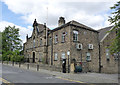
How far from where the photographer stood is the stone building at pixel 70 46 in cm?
1814

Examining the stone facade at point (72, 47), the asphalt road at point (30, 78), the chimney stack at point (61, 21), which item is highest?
the chimney stack at point (61, 21)

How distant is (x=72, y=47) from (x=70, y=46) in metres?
0.46

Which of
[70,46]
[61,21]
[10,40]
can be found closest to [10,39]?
[10,40]

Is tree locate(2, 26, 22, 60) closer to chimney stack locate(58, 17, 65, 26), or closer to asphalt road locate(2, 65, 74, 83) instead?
chimney stack locate(58, 17, 65, 26)

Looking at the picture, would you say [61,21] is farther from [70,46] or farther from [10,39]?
[10,39]

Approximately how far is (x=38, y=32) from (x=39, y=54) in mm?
5547

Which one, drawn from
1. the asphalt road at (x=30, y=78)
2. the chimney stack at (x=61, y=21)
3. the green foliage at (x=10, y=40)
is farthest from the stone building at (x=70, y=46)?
the green foliage at (x=10, y=40)

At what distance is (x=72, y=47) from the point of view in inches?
709

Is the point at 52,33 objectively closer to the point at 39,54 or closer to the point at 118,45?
the point at 39,54

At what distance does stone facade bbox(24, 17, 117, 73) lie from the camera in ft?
59.7

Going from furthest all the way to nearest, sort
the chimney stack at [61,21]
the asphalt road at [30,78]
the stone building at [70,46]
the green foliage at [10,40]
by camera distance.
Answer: the green foliage at [10,40] → the chimney stack at [61,21] → the stone building at [70,46] → the asphalt road at [30,78]

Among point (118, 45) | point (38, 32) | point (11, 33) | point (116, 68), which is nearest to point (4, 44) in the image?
point (11, 33)

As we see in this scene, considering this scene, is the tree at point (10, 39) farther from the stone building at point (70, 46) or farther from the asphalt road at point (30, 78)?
the asphalt road at point (30, 78)

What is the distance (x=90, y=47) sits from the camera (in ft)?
67.6
